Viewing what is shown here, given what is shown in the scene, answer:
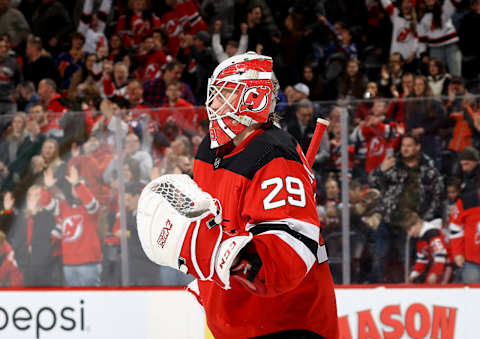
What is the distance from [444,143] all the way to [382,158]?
16.0 inches

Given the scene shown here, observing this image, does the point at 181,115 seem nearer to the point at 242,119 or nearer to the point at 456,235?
the point at 456,235

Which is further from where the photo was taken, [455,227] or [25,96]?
[25,96]

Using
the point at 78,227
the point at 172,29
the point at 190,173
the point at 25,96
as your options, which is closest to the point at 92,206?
the point at 78,227

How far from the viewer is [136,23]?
9.38 metres

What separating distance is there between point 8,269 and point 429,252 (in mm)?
2792

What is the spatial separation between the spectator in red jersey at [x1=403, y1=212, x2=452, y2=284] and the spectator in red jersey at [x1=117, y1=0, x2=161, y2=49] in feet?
16.8

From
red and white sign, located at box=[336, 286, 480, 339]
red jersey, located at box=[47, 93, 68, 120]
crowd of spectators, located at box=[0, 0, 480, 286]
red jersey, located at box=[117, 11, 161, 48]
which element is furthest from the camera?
red jersey, located at box=[117, 11, 161, 48]

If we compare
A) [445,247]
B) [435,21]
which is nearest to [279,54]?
[435,21]

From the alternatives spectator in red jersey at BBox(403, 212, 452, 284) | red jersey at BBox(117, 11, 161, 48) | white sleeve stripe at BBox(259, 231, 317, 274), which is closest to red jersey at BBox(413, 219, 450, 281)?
spectator in red jersey at BBox(403, 212, 452, 284)

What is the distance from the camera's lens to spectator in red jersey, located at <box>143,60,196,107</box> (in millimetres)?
7119

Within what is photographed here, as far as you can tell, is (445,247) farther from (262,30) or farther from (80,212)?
(262,30)

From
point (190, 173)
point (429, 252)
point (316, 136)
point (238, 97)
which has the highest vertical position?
point (238, 97)

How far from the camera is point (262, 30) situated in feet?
27.0

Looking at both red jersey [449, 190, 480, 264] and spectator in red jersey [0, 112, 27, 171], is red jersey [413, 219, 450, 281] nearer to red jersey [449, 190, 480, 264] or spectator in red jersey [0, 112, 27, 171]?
red jersey [449, 190, 480, 264]
